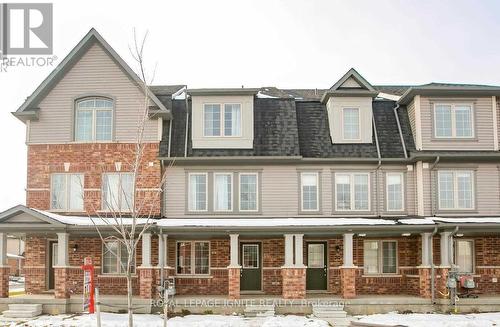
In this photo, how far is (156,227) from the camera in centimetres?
2109

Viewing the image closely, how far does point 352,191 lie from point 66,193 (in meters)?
11.0

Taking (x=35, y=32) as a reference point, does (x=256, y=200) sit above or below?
below

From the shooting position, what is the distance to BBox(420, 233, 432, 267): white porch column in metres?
21.6

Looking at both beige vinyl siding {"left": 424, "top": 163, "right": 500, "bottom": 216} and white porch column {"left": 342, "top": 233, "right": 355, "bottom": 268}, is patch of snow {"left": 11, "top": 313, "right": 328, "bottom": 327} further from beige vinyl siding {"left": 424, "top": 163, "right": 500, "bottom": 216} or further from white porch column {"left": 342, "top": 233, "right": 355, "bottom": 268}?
beige vinyl siding {"left": 424, "top": 163, "right": 500, "bottom": 216}

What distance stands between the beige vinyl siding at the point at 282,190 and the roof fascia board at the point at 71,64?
305 cm

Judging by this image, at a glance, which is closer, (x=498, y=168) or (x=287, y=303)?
(x=287, y=303)

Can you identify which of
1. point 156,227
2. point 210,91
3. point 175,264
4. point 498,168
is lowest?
point 175,264

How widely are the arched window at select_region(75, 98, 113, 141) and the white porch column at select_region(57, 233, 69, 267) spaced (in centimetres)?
414

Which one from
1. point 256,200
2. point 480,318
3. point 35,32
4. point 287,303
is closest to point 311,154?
point 256,200

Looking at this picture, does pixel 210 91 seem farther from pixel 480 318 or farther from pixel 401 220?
pixel 480 318

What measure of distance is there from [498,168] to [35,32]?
60.2ft

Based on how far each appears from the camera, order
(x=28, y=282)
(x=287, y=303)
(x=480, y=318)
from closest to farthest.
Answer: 1. (x=480, y=318)
2. (x=287, y=303)
3. (x=28, y=282)

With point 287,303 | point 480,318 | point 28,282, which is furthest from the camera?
point 28,282

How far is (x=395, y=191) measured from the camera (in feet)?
77.4
